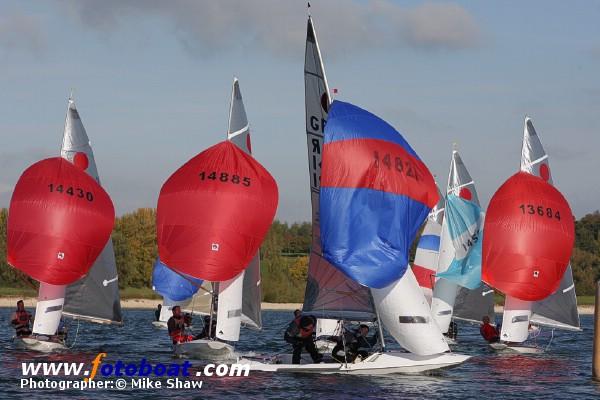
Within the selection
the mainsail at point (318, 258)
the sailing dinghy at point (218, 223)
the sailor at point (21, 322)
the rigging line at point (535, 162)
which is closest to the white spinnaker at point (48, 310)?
the sailor at point (21, 322)

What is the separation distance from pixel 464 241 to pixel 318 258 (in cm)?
1913

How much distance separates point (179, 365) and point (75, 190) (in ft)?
31.2

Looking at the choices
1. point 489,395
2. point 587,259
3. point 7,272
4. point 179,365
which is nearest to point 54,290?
point 179,365

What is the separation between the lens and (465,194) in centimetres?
6062

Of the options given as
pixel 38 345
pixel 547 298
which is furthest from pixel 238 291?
pixel 547 298

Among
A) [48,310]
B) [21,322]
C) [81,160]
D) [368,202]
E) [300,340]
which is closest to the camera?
[368,202]

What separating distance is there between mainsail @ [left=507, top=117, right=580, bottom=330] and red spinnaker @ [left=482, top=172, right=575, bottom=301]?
3.75m

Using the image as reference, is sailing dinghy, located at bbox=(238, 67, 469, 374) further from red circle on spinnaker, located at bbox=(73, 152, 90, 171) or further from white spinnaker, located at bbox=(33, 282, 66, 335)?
red circle on spinnaker, located at bbox=(73, 152, 90, 171)

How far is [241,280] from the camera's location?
42844 millimetres

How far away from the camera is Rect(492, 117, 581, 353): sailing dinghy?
50.4 metres

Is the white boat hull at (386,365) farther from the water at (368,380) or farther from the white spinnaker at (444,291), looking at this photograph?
Answer: the white spinnaker at (444,291)

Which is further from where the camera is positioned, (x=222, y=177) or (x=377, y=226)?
(x=222, y=177)

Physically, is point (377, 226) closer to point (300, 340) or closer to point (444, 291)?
point (300, 340)

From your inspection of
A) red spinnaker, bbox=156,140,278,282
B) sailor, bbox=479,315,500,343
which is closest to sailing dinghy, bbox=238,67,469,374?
red spinnaker, bbox=156,140,278,282
